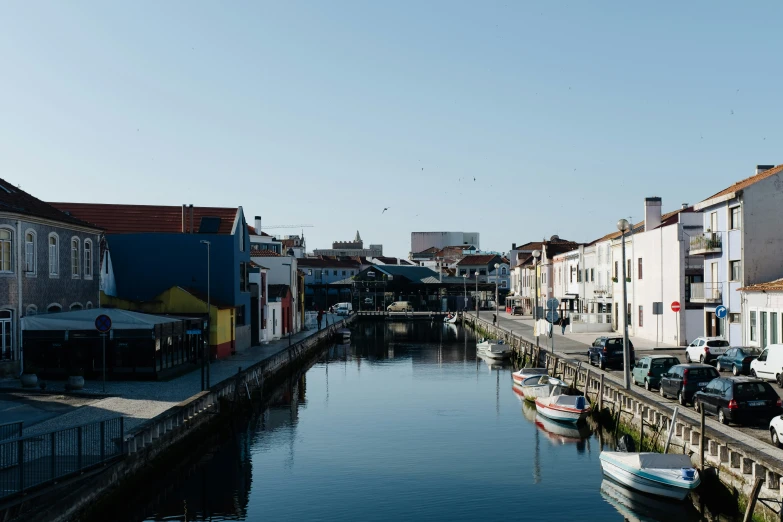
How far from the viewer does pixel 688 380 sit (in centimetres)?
2966

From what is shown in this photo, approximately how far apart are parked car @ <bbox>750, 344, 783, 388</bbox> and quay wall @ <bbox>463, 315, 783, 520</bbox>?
5.14 m

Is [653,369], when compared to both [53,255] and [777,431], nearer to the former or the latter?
[777,431]

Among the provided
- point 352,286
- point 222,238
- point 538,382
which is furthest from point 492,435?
point 352,286

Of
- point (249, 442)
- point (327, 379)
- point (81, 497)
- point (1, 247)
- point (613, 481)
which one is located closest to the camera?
point (81, 497)

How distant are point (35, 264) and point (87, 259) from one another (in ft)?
22.8

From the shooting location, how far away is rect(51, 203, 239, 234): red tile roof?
184ft

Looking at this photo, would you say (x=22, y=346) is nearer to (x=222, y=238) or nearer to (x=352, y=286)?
(x=222, y=238)

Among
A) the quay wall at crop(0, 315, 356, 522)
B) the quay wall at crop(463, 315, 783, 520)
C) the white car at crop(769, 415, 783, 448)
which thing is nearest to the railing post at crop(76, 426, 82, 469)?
the quay wall at crop(0, 315, 356, 522)

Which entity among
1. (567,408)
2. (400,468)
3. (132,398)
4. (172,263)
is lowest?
(400,468)

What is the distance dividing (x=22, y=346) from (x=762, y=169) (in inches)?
1765

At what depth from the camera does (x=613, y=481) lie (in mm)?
24516

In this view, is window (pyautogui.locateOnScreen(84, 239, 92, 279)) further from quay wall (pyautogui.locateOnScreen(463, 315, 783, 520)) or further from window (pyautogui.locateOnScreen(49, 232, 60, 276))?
quay wall (pyautogui.locateOnScreen(463, 315, 783, 520))

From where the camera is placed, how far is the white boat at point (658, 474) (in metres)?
21.5

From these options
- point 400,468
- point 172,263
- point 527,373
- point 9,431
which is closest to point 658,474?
point 400,468
